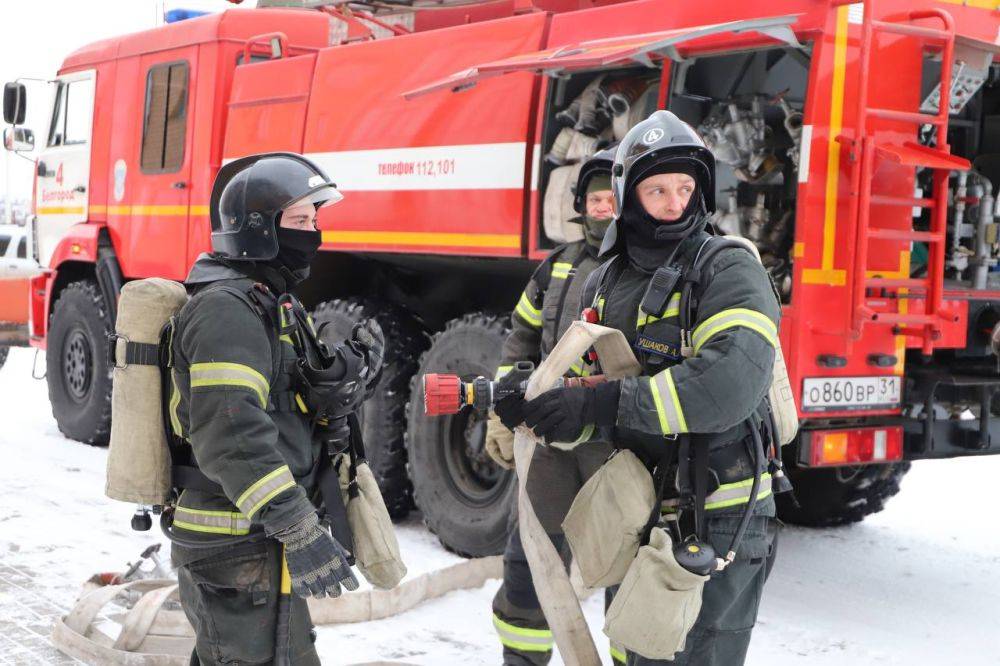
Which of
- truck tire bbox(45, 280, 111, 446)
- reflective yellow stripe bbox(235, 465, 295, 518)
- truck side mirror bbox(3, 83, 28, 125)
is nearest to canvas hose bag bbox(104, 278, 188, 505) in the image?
reflective yellow stripe bbox(235, 465, 295, 518)

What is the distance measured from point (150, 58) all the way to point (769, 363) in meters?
6.50

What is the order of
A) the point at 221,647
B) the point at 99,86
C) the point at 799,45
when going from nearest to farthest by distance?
1. the point at 221,647
2. the point at 799,45
3. the point at 99,86

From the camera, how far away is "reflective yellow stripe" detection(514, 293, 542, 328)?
4.47 m

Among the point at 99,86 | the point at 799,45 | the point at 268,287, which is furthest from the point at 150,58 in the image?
the point at 268,287

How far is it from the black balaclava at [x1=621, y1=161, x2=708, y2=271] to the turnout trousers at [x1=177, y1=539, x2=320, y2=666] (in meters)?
1.18

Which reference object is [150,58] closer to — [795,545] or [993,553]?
[795,545]

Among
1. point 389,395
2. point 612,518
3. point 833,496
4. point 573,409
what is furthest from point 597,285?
point 833,496

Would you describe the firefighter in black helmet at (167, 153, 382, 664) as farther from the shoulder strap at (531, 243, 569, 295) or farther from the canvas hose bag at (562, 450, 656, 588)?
the shoulder strap at (531, 243, 569, 295)

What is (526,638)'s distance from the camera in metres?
4.12

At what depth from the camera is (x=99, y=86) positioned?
8.72m

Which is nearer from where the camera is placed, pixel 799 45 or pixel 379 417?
pixel 799 45

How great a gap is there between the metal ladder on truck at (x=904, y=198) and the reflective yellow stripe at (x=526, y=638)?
1692 mm

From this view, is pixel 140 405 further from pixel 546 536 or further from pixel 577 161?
pixel 577 161

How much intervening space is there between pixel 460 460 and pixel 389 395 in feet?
1.95
